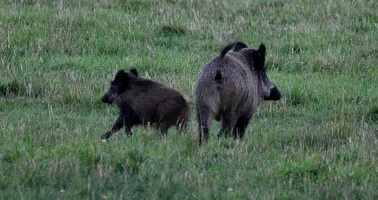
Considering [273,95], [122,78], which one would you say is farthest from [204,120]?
[273,95]

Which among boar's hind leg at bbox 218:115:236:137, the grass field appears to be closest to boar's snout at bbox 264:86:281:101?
the grass field

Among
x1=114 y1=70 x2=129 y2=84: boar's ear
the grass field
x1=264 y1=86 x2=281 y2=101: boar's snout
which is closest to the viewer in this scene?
the grass field

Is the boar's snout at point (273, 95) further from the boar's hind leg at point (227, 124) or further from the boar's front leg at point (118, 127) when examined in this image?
the boar's front leg at point (118, 127)

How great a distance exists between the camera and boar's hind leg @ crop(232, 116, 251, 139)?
925 centimetres

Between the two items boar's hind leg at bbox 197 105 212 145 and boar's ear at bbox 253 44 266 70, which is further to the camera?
boar's ear at bbox 253 44 266 70

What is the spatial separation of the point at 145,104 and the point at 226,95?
1.02m

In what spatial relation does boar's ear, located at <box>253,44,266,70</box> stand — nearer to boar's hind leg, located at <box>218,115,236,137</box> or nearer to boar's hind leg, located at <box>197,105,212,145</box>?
boar's hind leg, located at <box>218,115,236,137</box>

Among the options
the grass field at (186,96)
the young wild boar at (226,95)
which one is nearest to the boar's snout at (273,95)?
the grass field at (186,96)

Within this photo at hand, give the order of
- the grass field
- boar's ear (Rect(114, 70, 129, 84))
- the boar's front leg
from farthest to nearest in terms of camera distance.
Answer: boar's ear (Rect(114, 70, 129, 84)) → the boar's front leg → the grass field

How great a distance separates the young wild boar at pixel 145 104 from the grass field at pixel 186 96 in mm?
167

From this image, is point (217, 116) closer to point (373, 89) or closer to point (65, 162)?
point (65, 162)

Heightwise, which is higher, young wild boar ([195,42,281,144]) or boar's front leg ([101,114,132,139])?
young wild boar ([195,42,281,144])

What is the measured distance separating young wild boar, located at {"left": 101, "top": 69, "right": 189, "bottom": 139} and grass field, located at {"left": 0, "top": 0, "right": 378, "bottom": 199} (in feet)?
0.55

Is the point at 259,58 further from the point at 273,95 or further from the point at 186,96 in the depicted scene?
the point at 186,96
